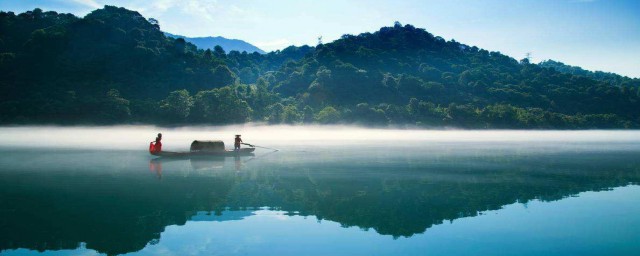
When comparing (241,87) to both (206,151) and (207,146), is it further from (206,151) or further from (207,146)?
(206,151)

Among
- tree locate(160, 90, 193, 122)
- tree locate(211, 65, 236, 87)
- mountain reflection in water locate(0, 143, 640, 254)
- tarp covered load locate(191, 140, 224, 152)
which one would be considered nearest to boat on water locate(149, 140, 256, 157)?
tarp covered load locate(191, 140, 224, 152)

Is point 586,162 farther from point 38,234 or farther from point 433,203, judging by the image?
point 38,234

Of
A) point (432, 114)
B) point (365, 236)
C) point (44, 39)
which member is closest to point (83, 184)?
point (365, 236)

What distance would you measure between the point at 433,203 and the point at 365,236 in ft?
17.1

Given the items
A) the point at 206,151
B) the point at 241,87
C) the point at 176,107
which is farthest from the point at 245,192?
the point at 241,87

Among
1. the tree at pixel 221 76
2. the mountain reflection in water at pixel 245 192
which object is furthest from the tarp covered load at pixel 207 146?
the tree at pixel 221 76

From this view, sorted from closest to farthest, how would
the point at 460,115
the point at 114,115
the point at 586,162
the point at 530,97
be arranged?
the point at 586,162 → the point at 114,115 → the point at 460,115 → the point at 530,97

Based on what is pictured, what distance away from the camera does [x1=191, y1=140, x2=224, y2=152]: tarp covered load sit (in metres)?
34.2

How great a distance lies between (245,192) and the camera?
18.3 meters

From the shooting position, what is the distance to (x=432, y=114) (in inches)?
3999

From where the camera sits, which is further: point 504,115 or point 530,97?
point 530,97

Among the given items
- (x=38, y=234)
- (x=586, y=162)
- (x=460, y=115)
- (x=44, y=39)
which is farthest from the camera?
(x=460, y=115)

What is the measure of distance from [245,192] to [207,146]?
17318mm

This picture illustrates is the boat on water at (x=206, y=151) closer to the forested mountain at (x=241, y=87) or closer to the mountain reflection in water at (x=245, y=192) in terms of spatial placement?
the mountain reflection in water at (x=245, y=192)
